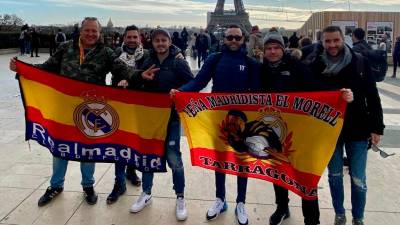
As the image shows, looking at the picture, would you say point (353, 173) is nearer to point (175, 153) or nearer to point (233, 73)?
point (233, 73)

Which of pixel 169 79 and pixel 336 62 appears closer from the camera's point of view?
pixel 336 62

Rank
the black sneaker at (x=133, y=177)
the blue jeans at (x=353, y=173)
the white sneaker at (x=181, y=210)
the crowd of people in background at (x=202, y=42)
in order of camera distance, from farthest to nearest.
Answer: the crowd of people in background at (x=202, y=42)
the black sneaker at (x=133, y=177)
the white sneaker at (x=181, y=210)
the blue jeans at (x=353, y=173)

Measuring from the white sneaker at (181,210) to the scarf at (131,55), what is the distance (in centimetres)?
149

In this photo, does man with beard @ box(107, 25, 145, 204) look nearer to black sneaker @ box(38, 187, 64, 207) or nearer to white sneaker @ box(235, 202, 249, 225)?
black sneaker @ box(38, 187, 64, 207)

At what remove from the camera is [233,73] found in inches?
156

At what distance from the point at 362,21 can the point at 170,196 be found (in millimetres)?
19494

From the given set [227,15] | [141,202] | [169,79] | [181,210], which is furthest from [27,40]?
[227,15]

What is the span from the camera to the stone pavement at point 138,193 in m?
4.19

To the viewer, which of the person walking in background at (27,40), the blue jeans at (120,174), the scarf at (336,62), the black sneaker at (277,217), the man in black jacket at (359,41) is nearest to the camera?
the scarf at (336,62)

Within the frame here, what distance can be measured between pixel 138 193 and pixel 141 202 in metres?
0.44

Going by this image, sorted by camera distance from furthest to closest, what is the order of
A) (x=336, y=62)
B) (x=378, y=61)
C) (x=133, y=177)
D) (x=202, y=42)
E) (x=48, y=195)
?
(x=202, y=42), (x=378, y=61), (x=133, y=177), (x=48, y=195), (x=336, y=62)

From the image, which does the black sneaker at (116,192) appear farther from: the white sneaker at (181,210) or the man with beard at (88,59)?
the white sneaker at (181,210)

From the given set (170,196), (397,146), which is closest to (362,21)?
(397,146)

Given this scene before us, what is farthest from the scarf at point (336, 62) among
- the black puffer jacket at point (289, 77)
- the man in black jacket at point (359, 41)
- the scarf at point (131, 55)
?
the man in black jacket at point (359, 41)
